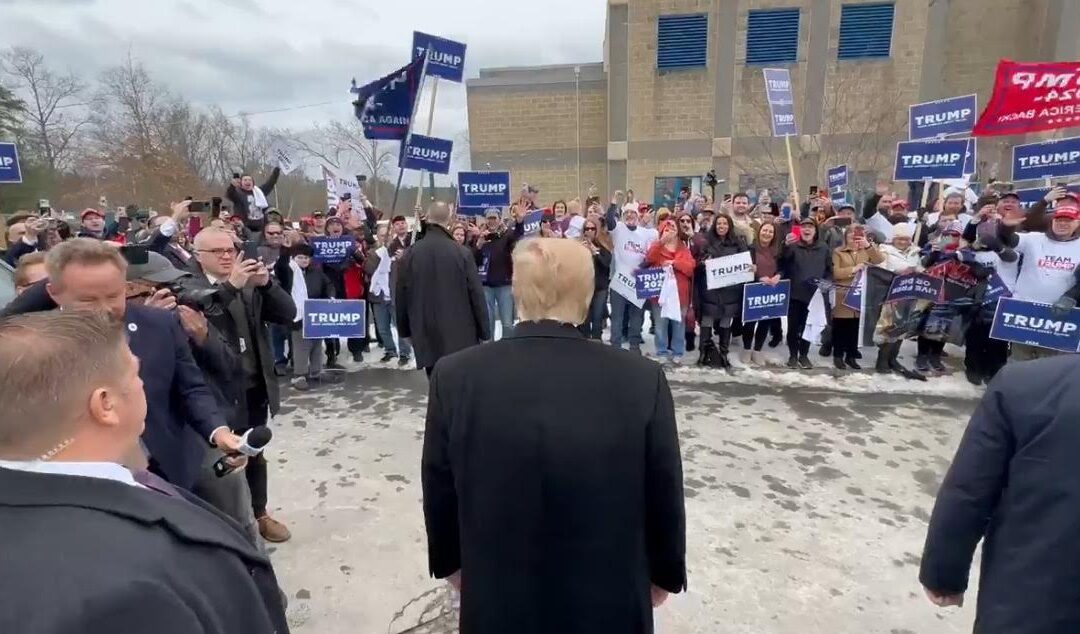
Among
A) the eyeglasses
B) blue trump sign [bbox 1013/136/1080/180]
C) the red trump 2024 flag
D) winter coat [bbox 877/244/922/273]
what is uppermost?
the red trump 2024 flag

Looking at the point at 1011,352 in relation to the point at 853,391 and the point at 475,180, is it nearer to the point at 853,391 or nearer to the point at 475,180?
the point at 853,391

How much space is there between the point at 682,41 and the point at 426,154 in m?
18.5

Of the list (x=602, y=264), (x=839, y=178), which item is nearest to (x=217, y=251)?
(x=602, y=264)

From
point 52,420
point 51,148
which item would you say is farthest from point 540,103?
point 51,148

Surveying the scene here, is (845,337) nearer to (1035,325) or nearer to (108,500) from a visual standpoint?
(1035,325)

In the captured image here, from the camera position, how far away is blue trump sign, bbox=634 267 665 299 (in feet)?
24.4

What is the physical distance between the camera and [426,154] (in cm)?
828

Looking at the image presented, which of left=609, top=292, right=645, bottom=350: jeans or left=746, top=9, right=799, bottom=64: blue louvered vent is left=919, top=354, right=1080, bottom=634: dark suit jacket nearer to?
left=609, top=292, right=645, bottom=350: jeans

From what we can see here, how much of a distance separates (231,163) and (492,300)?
34231 millimetres

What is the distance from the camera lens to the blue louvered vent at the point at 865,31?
22.1 meters

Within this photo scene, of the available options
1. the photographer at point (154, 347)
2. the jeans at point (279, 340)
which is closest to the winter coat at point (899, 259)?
the photographer at point (154, 347)

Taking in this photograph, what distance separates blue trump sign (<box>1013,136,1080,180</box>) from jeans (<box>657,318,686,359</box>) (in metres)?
4.54

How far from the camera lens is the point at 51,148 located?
32625 mm

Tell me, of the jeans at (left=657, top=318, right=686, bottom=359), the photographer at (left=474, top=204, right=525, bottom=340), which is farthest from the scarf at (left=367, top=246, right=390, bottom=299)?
the jeans at (left=657, top=318, right=686, bottom=359)
